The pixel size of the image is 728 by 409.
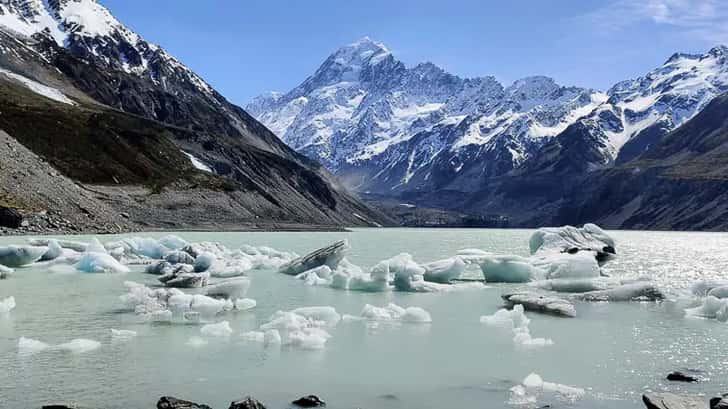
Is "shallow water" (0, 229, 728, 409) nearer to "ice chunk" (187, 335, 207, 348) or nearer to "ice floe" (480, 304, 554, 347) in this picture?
"ice chunk" (187, 335, 207, 348)

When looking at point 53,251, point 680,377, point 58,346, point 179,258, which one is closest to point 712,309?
point 680,377

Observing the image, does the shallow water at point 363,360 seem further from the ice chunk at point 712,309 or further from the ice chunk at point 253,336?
the ice chunk at point 712,309

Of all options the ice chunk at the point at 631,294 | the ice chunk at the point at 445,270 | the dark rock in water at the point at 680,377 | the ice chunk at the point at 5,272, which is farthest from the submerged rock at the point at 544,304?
the ice chunk at the point at 5,272

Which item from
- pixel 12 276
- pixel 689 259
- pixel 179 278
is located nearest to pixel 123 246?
pixel 12 276

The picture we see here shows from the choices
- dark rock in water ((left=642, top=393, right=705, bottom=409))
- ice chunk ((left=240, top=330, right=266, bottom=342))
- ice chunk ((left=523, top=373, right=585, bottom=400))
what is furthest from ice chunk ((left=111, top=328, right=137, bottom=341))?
dark rock in water ((left=642, top=393, right=705, bottom=409))

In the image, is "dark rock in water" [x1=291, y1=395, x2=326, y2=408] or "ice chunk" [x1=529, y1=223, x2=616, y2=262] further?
"ice chunk" [x1=529, y1=223, x2=616, y2=262]

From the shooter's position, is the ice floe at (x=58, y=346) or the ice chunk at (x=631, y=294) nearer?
the ice floe at (x=58, y=346)

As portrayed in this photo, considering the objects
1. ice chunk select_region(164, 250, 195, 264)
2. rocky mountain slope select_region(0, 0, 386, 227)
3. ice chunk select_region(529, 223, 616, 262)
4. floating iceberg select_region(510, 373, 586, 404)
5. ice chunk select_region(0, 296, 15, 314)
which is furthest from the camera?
A: rocky mountain slope select_region(0, 0, 386, 227)
